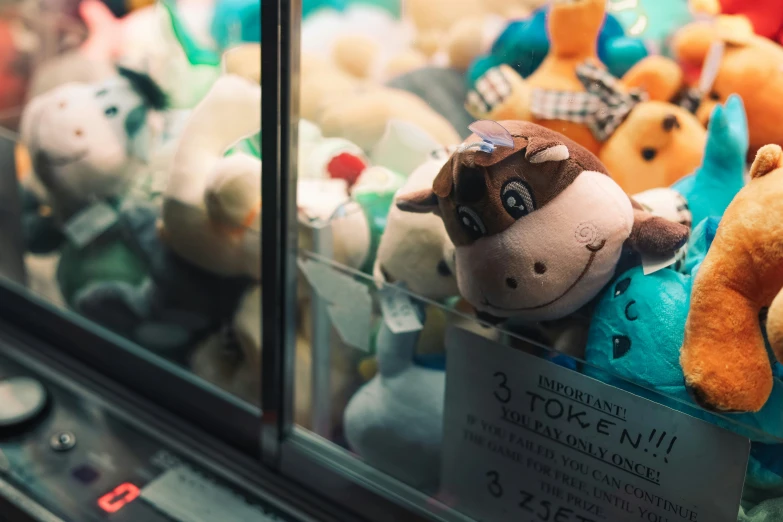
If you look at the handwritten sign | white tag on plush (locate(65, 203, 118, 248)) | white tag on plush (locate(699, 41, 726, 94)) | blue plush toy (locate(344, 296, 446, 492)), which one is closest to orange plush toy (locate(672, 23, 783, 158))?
white tag on plush (locate(699, 41, 726, 94))

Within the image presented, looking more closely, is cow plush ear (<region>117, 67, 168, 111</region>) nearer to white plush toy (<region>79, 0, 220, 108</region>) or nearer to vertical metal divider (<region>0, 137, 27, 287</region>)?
white plush toy (<region>79, 0, 220, 108</region>)

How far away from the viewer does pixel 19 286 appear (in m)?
1.24

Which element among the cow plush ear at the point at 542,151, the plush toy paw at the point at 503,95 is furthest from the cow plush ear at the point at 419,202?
the plush toy paw at the point at 503,95

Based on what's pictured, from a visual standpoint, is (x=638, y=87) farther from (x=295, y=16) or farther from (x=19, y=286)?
(x=19, y=286)

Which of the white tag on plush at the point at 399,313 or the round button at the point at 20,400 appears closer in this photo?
the white tag on plush at the point at 399,313

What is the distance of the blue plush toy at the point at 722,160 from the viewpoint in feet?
2.30

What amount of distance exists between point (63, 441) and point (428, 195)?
60 centimetres

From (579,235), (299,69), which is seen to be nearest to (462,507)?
(579,235)

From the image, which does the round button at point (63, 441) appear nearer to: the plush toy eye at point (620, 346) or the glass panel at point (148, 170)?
the glass panel at point (148, 170)

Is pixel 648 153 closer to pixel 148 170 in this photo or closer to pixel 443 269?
pixel 443 269

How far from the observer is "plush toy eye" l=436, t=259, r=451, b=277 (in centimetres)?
77

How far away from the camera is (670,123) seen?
83 centimetres

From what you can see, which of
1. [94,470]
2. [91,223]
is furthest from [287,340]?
[91,223]

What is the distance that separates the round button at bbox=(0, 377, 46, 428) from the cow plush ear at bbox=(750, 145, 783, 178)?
0.88 meters
